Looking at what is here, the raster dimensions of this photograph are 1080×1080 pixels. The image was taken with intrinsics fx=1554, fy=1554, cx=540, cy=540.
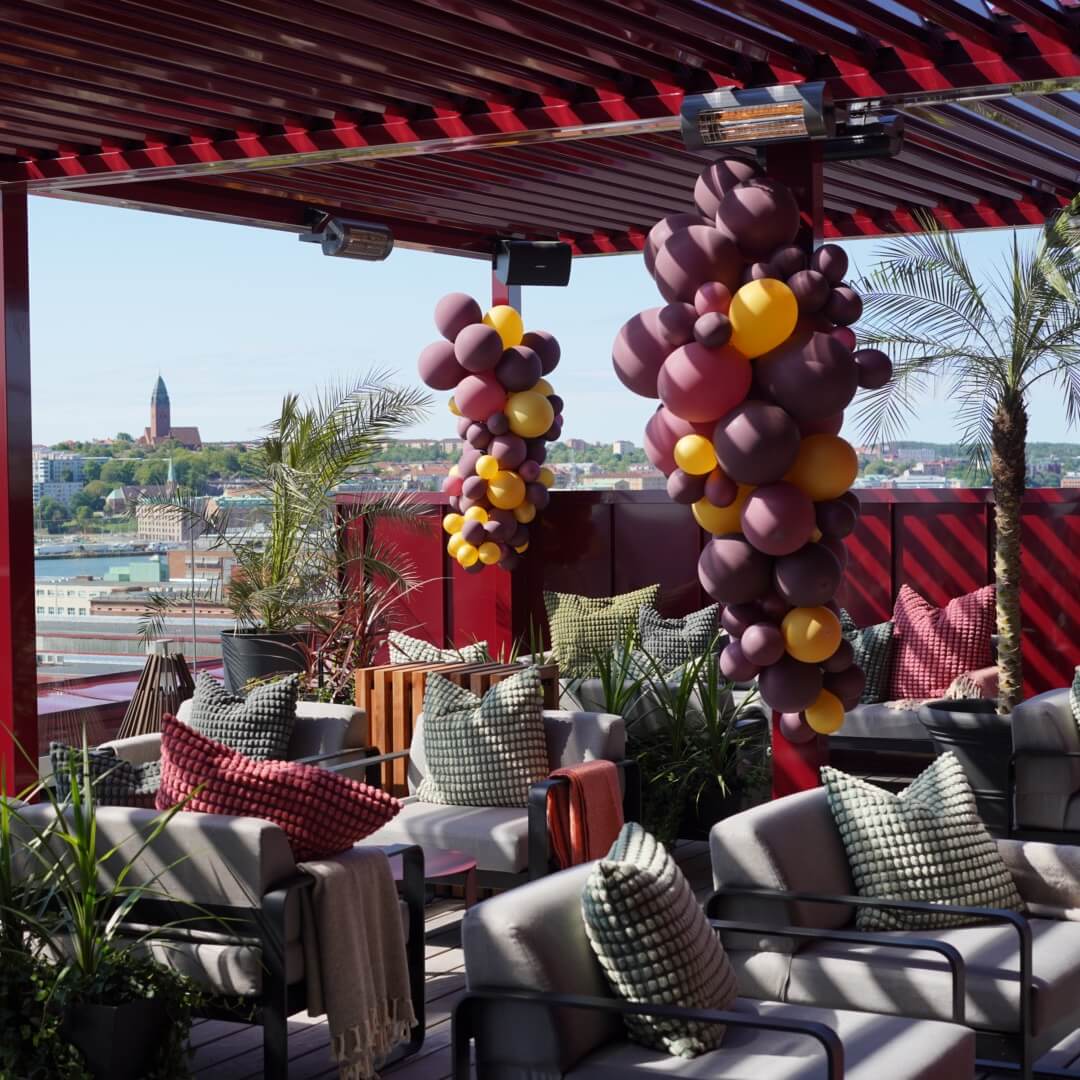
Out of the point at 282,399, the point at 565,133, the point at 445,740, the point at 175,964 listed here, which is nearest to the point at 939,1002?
the point at 175,964

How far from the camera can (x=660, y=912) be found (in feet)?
11.8

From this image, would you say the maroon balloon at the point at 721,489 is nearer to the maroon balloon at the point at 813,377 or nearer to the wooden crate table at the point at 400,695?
the maroon balloon at the point at 813,377

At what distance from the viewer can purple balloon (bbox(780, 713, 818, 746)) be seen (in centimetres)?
586

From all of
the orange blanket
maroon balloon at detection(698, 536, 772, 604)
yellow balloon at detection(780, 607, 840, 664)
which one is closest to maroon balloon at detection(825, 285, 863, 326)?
maroon balloon at detection(698, 536, 772, 604)

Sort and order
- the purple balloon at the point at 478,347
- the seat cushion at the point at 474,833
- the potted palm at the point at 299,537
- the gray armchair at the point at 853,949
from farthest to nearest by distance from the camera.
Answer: the potted palm at the point at 299,537, the purple balloon at the point at 478,347, the seat cushion at the point at 474,833, the gray armchair at the point at 853,949

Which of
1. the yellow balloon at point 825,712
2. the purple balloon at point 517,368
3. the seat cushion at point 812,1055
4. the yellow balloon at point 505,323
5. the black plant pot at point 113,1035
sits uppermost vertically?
the yellow balloon at point 505,323

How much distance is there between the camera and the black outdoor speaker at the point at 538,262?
1061 centimetres

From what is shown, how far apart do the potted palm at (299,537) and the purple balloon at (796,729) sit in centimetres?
405

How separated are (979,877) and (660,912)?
1.41m

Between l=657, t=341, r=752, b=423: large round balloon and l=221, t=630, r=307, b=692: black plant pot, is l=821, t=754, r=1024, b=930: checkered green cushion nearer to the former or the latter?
l=657, t=341, r=752, b=423: large round balloon

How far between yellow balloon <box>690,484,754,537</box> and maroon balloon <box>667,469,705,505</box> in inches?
1.8

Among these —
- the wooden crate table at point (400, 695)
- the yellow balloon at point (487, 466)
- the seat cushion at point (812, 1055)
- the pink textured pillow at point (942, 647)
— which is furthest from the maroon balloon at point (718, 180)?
the yellow balloon at point (487, 466)

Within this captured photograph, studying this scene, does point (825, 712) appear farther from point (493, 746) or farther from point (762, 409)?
point (493, 746)

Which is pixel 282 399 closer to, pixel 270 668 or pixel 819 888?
pixel 270 668
